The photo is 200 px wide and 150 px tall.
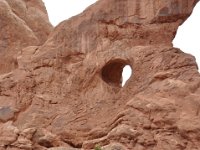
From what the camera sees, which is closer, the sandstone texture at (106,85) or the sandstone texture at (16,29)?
the sandstone texture at (106,85)

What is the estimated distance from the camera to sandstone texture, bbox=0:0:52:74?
23422 mm

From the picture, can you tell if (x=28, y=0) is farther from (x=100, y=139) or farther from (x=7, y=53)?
(x=100, y=139)

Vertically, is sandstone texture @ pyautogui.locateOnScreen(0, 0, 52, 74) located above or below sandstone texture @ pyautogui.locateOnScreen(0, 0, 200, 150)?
above

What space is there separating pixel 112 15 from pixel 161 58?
2.75 meters

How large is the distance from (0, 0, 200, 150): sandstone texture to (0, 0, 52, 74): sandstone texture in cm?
165

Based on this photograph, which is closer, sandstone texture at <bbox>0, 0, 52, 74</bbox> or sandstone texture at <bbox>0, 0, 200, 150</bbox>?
sandstone texture at <bbox>0, 0, 200, 150</bbox>

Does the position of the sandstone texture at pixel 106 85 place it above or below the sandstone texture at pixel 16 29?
below

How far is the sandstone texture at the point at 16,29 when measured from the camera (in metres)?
23.4

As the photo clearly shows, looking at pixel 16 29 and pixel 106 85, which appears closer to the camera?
pixel 106 85

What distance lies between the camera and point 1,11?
2423 centimetres

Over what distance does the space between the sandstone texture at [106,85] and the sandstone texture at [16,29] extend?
1648 mm

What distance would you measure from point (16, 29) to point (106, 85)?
6.17 meters

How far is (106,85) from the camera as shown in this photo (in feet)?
65.7

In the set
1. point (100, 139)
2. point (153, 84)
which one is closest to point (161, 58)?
point (153, 84)
